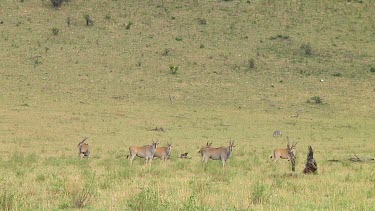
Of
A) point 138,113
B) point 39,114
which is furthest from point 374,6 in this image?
point 39,114

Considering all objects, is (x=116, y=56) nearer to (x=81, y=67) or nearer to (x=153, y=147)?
(x=81, y=67)

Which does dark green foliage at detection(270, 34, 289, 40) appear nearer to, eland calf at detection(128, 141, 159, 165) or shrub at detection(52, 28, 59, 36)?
shrub at detection(52, 28, 59, 36)

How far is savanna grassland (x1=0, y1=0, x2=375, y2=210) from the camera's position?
42.0 feet

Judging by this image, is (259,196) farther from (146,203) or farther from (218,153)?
(218,153)

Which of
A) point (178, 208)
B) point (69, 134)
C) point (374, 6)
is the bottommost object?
point (178, 208)

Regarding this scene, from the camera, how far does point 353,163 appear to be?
1969cm

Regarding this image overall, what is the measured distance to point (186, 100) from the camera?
124 feet

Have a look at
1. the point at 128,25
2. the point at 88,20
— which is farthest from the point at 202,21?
the point at 88,20

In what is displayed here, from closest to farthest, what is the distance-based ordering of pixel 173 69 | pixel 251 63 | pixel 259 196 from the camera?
pixel 259 196 < pixel 173 69 < pixel 251 63

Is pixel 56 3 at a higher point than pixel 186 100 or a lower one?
higher

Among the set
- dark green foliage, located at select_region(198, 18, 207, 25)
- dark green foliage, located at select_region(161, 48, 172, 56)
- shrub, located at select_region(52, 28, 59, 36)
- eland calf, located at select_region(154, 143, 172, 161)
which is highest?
dark green foliage, located at select_region(198, 18, 207, 25)

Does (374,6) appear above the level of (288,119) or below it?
above

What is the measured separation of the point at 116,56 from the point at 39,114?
14279 mm

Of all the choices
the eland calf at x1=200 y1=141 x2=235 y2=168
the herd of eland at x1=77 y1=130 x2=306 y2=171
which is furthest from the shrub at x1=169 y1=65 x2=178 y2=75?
the eland calf at x1=200 y1=141 x2=235 y2=168
